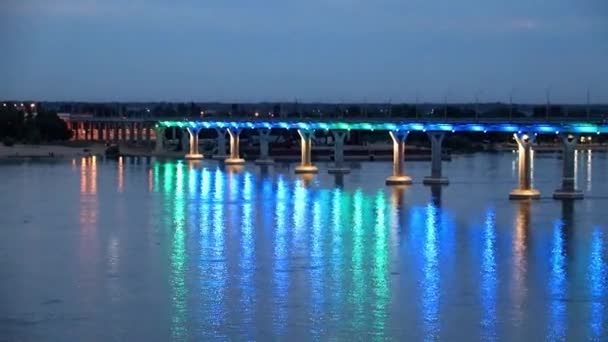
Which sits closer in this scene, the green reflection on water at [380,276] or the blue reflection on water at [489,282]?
the blue reflection on water at [489,282]

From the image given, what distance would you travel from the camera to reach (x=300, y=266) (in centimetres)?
2325

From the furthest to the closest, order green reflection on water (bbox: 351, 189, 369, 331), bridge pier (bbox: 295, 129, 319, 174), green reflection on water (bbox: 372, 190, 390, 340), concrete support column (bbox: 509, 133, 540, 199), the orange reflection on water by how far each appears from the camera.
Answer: bridge pier (bbox: 295, 129, 319, 174)
concrete support column (bbox: 509, 133, 540, 199)
the orange reflection on water
green reflection on water (bbox: 351, 189, 369, 331)
green reflection on water (bbox: 372, 190, 390, 340)

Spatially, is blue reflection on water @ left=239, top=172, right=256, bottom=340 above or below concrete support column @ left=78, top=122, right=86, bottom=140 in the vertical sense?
below

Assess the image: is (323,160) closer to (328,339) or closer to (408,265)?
(408,265)

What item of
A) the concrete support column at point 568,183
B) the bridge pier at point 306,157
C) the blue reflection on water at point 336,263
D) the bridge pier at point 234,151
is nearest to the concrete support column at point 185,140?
the bridge pier at point 234,151

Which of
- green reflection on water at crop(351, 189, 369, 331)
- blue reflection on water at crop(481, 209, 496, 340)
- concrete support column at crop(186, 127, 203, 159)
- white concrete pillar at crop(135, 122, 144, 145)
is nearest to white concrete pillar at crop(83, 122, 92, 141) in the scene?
white concrete pillar at crop(135, 122, 144, 145)

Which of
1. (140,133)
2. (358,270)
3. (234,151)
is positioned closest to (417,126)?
(234,151)

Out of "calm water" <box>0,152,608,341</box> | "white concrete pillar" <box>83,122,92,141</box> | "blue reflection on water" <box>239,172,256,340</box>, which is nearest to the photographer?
"calm water" <box>0,152,608,341</box>

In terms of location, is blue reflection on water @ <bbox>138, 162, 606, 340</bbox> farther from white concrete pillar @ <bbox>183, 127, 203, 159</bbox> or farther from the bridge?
white concrete pillar @ <bbox>183, 127, 203, 159</bbox>

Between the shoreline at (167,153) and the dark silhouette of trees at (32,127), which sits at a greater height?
the dark silhouette of trees at (32,127)

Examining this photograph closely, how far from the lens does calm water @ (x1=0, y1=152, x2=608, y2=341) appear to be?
17688 mm

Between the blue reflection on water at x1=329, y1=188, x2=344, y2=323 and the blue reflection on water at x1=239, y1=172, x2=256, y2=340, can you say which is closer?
the blue reflection on water at x1=239, y1=172, x2=256, y2=340

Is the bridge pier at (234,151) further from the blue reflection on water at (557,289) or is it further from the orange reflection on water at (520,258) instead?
the blue reflection on water at (557,289)

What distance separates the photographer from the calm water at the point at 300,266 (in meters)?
17.7
